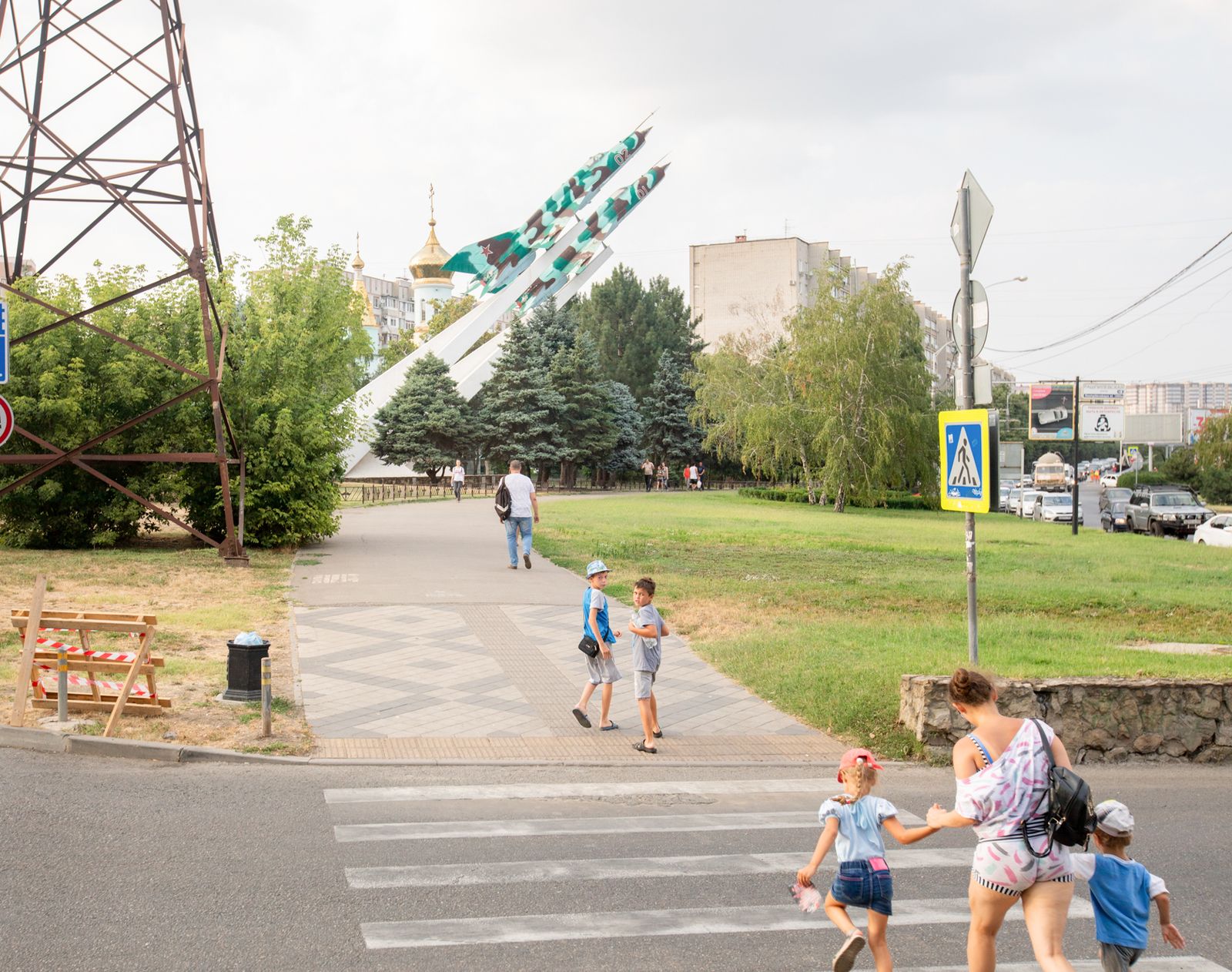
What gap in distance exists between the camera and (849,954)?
423 centimetres

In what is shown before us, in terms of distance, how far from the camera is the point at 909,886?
19.4 ft

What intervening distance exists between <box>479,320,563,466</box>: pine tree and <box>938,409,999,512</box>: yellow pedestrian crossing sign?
47833 millimetres

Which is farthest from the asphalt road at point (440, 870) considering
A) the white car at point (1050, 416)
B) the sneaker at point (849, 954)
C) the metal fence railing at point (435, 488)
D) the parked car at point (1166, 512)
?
the white car at point (1050, 416)

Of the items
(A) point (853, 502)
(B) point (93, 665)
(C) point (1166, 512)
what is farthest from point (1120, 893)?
(A) point (853, 502)

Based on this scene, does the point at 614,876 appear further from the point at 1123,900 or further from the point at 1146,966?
the point at 1123,900

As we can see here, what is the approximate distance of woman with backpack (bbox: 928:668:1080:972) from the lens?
4133 mm

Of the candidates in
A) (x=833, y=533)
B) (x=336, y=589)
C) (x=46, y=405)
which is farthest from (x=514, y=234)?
(x=336, y=589)

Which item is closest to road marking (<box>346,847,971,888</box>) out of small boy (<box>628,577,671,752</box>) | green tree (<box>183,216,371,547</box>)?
small boy (<box>628,577,671,752</box>)

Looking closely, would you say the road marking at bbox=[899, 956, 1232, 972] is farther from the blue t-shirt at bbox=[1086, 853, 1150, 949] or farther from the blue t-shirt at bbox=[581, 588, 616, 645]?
the blue t-shirt at bbox=[581, 588, 616, 645]

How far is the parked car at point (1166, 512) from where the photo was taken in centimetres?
4212

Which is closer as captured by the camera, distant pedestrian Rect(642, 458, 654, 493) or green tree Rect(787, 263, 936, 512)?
green tree Rect(787, 263, 936, 512)

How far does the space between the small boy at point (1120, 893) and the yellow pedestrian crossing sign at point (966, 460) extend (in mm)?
5024

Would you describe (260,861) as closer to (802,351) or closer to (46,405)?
(46,405)

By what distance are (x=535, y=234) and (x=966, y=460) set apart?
68.6m
